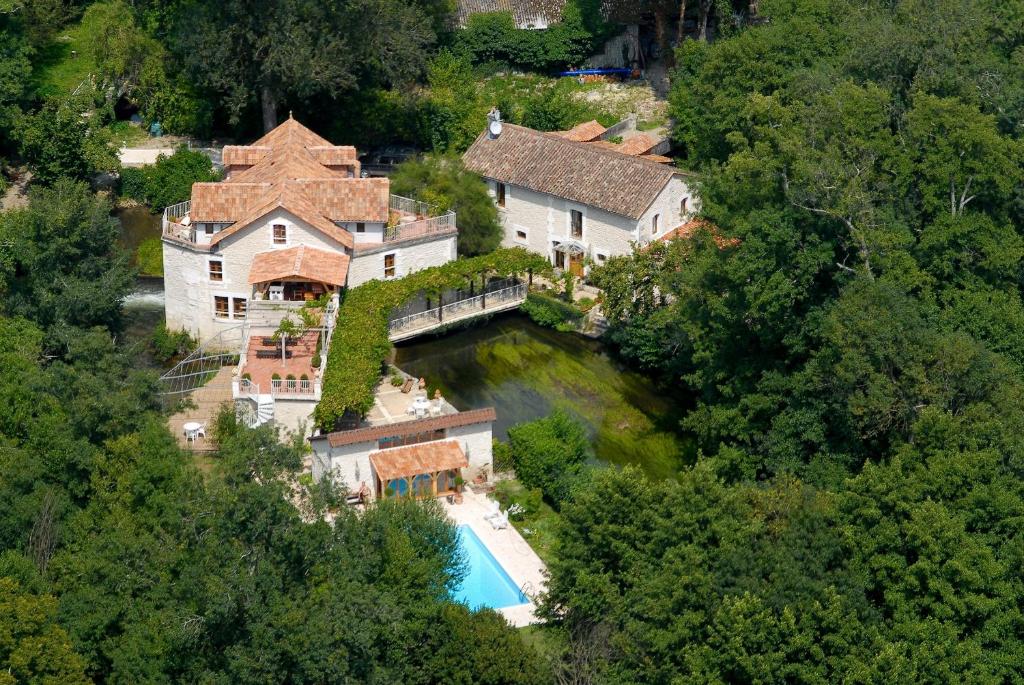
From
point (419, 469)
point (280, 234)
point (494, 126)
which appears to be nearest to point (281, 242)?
point (280, 234)

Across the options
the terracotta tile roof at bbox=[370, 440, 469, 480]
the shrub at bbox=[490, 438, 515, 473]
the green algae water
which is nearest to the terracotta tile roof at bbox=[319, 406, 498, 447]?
the terracotta tile roof at bbox=[370, 440, 469, 480]

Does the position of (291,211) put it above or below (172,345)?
above

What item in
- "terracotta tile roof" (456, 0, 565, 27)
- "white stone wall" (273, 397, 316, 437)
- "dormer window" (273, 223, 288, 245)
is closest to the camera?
"white stone wall" (273, 397, 316, 437)

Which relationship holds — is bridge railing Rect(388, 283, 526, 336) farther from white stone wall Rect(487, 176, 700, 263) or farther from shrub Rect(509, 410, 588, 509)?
shrub Rect(509, 410, 588, 509)

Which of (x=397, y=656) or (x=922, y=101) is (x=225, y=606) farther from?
(x=922, y=101)

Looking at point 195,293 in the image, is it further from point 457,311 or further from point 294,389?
point 457,311

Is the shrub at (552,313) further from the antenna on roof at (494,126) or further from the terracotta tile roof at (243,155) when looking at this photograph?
the terracotta tile roof at (243,155)
